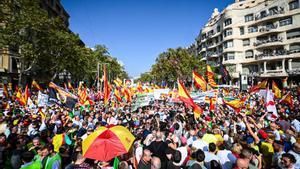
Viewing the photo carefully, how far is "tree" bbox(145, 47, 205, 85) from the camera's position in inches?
1981

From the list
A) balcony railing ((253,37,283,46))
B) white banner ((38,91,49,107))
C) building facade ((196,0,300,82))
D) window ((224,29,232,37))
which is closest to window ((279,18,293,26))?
building facade ((196,0,300,82))

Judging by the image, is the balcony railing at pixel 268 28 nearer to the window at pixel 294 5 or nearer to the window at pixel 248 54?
the window at pixel 294 5

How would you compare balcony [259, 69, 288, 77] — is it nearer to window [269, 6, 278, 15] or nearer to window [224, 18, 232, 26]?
window [269, 6, 278, 15]

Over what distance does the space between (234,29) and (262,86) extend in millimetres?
39834

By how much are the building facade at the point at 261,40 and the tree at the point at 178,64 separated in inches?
305

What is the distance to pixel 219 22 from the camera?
5747cm

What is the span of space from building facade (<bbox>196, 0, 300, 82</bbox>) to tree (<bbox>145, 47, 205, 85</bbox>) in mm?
7744

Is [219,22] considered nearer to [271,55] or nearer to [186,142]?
[271,55]

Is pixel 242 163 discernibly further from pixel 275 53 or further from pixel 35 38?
pixel 275 53

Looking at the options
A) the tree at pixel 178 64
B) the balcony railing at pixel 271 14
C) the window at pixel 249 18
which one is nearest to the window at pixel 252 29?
the window at pixel 249 18

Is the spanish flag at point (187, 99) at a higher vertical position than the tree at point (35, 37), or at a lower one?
lower

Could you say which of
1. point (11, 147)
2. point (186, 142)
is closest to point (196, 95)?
point (186, 142)

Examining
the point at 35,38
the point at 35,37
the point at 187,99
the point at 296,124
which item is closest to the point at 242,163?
the point at 187,99

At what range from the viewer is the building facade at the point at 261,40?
139 ft
